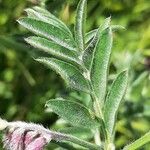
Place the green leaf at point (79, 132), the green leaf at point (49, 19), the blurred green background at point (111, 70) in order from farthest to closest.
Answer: the blurred green background at point (111, 70), the green leaf at point (79, 132), the green leaf at point (49, 19)

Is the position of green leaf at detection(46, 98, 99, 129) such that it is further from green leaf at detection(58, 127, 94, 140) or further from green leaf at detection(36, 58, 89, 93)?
green leaf at detection(58, 127, 94, 140)

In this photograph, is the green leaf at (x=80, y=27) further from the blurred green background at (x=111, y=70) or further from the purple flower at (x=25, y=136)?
the blurred green background at (x=111, y=70)

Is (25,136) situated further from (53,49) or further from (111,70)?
(111,70)

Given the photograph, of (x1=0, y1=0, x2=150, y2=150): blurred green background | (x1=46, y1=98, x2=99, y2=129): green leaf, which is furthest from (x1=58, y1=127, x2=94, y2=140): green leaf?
(x1=0, y1=0, x2=150, y2=150): blurred green background

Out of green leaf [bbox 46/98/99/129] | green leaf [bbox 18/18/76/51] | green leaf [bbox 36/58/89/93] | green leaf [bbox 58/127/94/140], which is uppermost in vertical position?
green leaf [bbox 18/18/76/51]

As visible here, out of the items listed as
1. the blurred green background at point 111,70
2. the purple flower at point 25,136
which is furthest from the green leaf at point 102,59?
the blurred green background at point 111,70

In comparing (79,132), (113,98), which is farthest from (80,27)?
(79,132)

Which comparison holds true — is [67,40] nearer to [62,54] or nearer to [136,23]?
[62,54]
